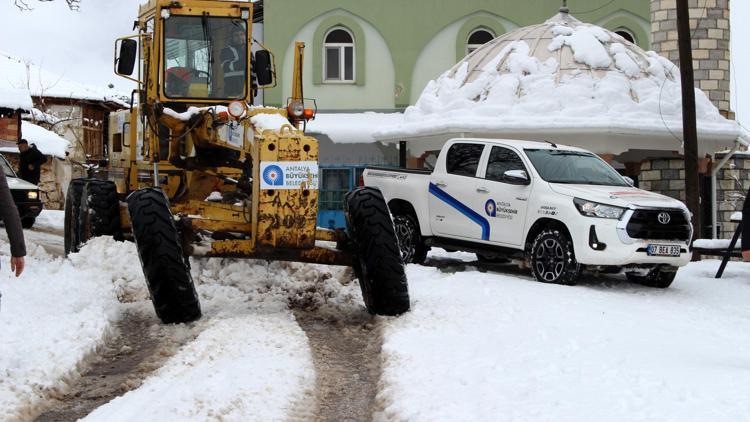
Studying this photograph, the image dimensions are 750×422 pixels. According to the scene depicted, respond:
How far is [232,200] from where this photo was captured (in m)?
10.3

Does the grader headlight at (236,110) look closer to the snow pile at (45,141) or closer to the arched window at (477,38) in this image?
the arched window at (477,38)

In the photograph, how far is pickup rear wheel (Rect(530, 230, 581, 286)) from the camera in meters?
11.8

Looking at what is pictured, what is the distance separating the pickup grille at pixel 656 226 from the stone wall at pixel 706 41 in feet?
41.3

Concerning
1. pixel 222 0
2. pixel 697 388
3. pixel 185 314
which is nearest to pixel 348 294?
pixel 185 314

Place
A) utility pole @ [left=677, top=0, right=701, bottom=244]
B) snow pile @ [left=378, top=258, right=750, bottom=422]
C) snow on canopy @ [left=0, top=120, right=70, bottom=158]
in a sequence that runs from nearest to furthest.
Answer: snow pile @ [left=378, top=258, right=750, bottom=422]
utility pole @ [left=677, top=0, right=701, bottom=244]
snow on canopy @ [left=0, top=120, right=70, bottom=158]

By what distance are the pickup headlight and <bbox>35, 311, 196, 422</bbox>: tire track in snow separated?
5357 millimetres

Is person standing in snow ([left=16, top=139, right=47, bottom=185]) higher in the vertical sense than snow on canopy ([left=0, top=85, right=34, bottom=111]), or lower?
lower

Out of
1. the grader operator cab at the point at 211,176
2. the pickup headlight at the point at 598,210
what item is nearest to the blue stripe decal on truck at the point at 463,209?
the pickup headlight at the point at 598,210

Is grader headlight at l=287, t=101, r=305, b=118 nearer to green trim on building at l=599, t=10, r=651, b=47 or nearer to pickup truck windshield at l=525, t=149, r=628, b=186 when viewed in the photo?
pickup truck windshield at l=525, t=149, r=628, b=186

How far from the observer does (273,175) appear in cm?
870

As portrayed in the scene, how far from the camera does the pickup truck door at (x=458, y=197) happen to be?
13195mm

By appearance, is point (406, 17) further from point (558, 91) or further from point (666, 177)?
point (666, 177)

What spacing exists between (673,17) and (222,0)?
15.3 meters

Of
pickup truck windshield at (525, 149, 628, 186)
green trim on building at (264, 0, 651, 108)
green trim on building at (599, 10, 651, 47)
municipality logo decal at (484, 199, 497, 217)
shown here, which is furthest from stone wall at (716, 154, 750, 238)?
municipality logo decal at (484, 199, 497, 217)
